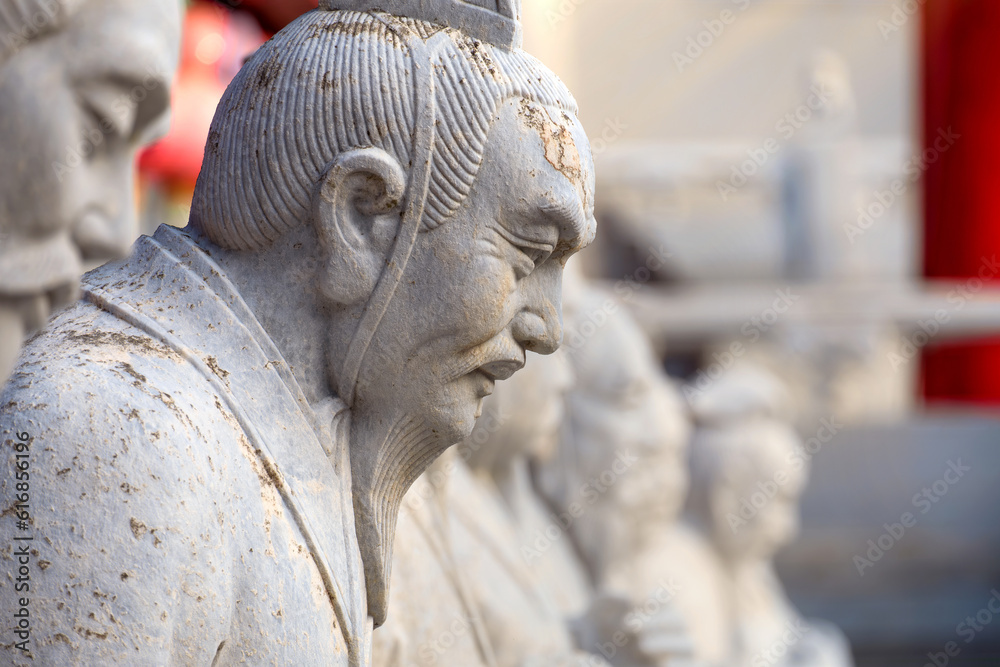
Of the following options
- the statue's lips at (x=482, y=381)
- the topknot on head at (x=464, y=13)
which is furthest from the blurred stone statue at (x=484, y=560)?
the topknot on head at (x=464, y=13)

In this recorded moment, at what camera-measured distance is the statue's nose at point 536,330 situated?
178cm

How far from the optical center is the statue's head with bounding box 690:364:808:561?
15.7 feet

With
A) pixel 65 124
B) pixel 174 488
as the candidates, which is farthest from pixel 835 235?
pixel 174 488

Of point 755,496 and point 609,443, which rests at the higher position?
point 609,443

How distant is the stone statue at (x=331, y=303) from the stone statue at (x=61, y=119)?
92cm

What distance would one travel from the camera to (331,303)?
1.71m

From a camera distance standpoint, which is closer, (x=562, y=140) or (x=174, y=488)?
(x=174, y=488)

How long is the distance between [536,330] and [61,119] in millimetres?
1315

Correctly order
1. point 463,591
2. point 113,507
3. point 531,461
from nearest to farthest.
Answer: point 113,507 → point 463,591 → point 531,461

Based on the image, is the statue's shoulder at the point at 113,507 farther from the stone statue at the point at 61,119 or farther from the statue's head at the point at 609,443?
the statue's head at the point at 609,443

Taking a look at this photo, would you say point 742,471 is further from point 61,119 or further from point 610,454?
point 61,119

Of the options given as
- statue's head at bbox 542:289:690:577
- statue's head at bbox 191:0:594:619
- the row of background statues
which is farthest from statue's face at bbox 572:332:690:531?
statue's head at bbox 191:0:594:619

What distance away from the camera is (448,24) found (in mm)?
1766

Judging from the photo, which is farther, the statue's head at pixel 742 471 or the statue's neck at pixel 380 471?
the statue's head at pixel 742 471
